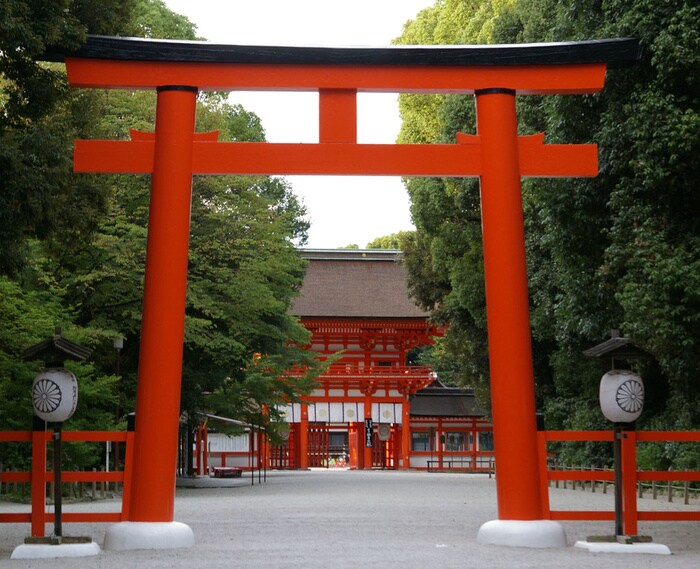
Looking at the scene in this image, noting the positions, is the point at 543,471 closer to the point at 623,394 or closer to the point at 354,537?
the point at 623,394

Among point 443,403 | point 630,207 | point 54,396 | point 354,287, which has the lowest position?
point 54,396

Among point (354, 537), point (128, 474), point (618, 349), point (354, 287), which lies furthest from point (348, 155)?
point (354, 287)

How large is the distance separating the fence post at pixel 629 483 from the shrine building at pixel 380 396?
29501 mm

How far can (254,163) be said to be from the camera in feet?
33.3

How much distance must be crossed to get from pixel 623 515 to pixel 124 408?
14402mm

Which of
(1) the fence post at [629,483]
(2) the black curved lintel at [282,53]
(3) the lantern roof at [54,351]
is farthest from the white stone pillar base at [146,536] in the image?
(2) the black curved lintel at [282,53]

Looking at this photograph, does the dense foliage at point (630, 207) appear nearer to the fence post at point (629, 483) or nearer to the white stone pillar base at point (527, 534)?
the fence post at point (629, 483)

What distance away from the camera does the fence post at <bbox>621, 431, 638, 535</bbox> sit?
9.62 metres

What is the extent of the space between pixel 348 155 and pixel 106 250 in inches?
449

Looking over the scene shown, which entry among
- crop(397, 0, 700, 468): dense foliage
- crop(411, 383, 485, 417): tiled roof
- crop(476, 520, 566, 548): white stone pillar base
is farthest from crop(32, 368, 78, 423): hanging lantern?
crop(411, 383, 485, 417): tiled roof

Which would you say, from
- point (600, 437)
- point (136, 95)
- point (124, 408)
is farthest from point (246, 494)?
point (600, 437)

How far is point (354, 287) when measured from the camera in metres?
42.7

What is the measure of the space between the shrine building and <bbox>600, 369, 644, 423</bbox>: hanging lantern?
29689 mm

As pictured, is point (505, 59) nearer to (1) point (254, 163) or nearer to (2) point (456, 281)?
(1) point (254, 163)
